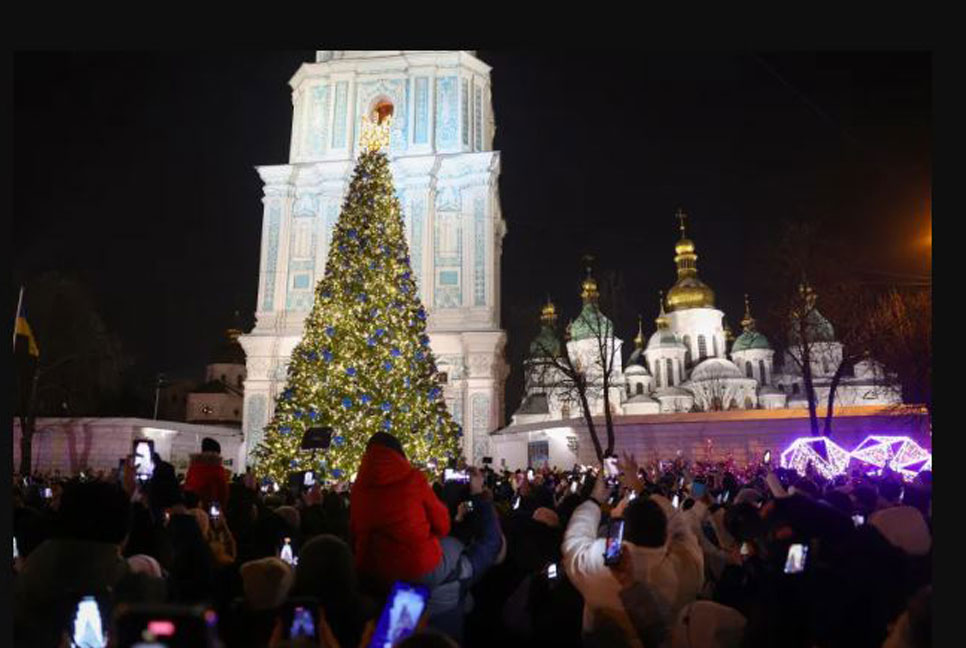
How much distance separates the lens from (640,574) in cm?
365

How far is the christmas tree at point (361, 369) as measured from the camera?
15.1 m

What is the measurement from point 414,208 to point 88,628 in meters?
30.2

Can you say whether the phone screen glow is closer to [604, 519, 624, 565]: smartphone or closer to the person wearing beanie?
the person wearing beanie

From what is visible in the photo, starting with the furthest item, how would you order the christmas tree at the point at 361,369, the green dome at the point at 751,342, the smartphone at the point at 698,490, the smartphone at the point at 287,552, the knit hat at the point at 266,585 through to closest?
1. the green dome at the point at 751,342
2. the christmas tree at the point at 361,369
3. the smartphone at the point at 698,490
4. the smartphone at the point at 287,552
5. the knit hat at the point at 266,585

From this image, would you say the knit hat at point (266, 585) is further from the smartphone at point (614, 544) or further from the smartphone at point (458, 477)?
the smartphone at point (458, 477)

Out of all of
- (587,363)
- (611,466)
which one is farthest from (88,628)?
(587,363)

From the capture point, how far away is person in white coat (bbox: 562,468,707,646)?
360 cm

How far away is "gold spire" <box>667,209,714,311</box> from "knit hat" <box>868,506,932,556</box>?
59.2m

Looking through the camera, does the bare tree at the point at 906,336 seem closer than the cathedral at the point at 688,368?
Yes

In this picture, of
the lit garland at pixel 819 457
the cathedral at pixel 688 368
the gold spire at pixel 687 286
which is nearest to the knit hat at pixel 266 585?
the lit garland at pixel 819 457

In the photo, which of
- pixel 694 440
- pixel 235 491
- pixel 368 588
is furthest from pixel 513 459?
pixel 368 588

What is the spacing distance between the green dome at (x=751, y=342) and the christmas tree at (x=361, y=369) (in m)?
49.2

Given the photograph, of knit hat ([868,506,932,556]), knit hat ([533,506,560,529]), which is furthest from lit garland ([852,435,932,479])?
knit hat ([533,506,560,529])

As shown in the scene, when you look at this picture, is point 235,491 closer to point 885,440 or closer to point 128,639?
point 128,639
